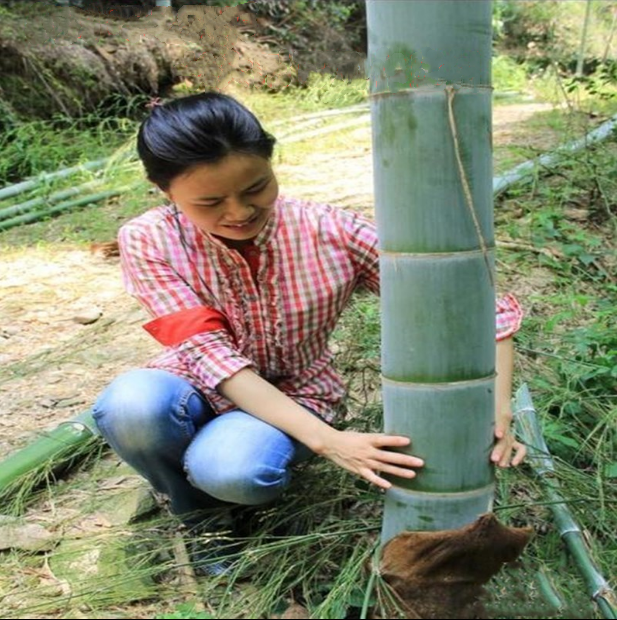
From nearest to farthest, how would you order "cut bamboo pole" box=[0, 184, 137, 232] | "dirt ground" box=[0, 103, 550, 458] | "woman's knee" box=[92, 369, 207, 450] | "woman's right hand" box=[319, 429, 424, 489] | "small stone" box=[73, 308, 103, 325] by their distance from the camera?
"woman's right hand" box=[319, 429, 424, 489]
"woman's knee" box=[92, 369, 207, 450]
"dirt ground" box=[0, 103, 550, 458]
"small stone" box=[73, 308, 103, 325]
"cut bamboo pole" box=[0, 184, 137, 232]

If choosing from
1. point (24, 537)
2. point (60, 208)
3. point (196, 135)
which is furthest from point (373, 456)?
point (60, 208)

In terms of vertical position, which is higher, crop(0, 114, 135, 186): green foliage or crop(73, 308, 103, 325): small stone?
crop(0, 114, 135, 186): green foliage

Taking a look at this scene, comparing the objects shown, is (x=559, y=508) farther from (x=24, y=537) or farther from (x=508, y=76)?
(x=508, y=76)

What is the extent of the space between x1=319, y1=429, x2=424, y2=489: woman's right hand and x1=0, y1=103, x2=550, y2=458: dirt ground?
1.34 meters

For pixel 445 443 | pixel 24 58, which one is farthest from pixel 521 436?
pixel 24 58

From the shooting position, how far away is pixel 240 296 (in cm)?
176

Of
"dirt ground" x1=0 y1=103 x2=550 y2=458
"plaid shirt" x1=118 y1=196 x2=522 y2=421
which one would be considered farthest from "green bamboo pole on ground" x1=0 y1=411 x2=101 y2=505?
"plaid shirt" x1=118 y1=196 x2=522 y2=421

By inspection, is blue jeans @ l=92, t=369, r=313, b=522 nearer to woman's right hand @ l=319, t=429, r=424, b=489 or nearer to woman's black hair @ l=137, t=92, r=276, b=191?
woman's right hand @ l=319, t=429, r=424, b=489

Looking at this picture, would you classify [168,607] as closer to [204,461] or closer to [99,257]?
[204,461]

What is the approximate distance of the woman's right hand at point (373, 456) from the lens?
133 cm

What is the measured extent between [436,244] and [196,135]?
1.87ft

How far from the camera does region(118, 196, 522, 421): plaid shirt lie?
170cm

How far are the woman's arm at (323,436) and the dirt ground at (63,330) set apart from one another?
3.65 ft

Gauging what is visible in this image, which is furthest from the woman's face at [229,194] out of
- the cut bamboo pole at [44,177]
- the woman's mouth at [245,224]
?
the cut bamboo pole at [44,177]
